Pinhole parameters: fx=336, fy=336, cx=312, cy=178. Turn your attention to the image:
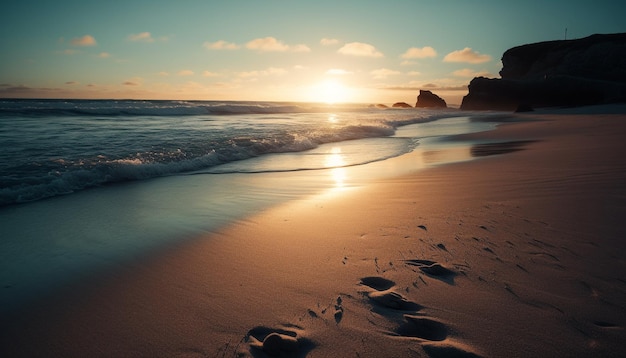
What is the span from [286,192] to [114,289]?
2829mm

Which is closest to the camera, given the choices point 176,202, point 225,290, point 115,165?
point 225,290

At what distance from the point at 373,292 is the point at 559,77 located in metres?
51.0

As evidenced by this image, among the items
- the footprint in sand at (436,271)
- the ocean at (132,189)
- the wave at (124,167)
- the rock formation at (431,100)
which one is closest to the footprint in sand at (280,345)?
the footprint in sand at (436,271)

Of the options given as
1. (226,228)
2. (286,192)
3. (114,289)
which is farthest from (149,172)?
(114,289)

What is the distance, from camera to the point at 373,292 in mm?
2020

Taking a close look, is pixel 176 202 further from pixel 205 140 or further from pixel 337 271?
pixel 205 140

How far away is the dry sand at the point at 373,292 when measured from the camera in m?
1.59

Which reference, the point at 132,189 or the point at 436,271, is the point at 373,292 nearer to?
the point at 436,271

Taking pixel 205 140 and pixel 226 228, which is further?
pixel 205 140

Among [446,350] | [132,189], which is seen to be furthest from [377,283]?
[132,189]

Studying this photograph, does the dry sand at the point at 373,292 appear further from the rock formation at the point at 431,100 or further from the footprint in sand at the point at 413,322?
the rock formation at the point at 431,100

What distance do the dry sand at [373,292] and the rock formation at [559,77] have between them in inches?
1607

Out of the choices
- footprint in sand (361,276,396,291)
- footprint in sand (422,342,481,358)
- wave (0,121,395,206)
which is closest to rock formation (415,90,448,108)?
wave (0,121,395,206)

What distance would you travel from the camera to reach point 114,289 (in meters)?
2.23
